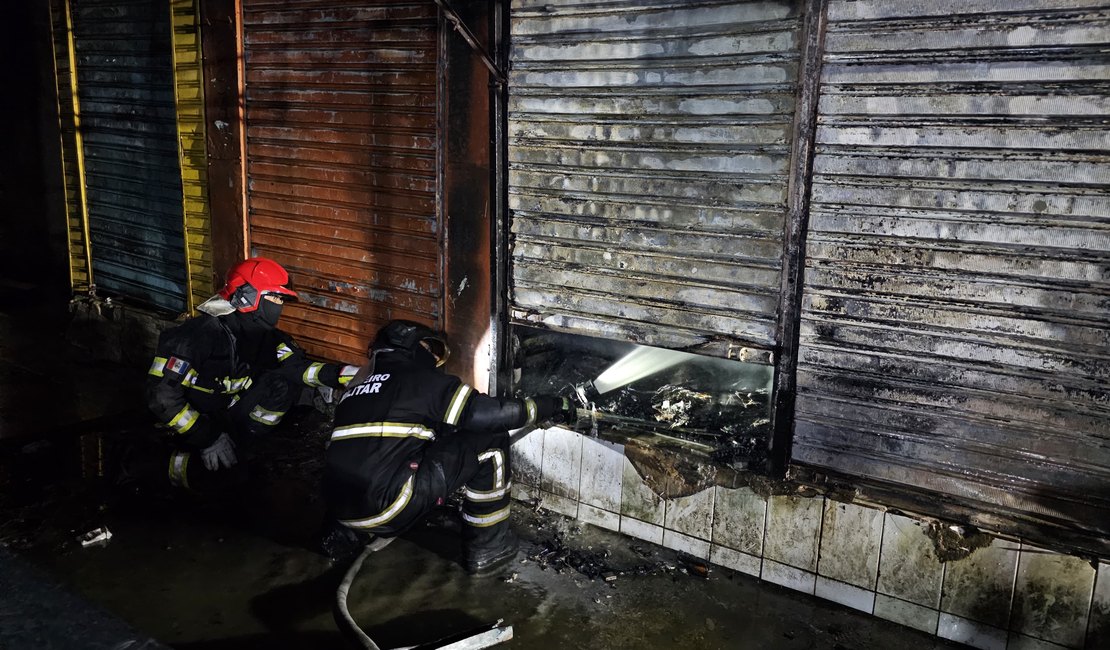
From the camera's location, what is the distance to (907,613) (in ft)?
14.6

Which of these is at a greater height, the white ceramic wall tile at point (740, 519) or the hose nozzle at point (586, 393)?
the hose nozzle at point (586, 393)

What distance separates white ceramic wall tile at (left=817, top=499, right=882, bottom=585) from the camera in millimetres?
4496

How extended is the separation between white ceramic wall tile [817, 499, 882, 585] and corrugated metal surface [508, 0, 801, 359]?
1.06 metres

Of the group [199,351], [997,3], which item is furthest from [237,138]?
[997,3]

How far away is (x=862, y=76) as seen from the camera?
416cm

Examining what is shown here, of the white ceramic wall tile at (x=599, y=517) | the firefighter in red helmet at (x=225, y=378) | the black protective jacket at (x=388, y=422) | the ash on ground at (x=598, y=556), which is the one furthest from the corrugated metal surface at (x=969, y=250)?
the firefighter in red helmet at (x=225, y=378)

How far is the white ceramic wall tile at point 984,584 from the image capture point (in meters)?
4.13

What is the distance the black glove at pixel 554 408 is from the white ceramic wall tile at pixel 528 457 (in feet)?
1.26

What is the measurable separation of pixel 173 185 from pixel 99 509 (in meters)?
3.56

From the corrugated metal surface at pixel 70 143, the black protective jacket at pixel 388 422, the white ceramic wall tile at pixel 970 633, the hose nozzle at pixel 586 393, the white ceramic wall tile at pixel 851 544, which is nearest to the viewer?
the white ceramic wall tile at pixel 970 633

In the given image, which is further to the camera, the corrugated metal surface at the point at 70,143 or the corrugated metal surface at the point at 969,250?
the corrugated metal surface at the point at 70,143

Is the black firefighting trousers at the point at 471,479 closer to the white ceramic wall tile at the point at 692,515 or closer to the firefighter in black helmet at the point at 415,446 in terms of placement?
the firefighter in black helmet at the point at 415,446

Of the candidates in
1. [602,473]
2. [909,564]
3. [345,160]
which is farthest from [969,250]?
[345,160]

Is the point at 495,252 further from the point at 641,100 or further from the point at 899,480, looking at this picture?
the point at 899,480
